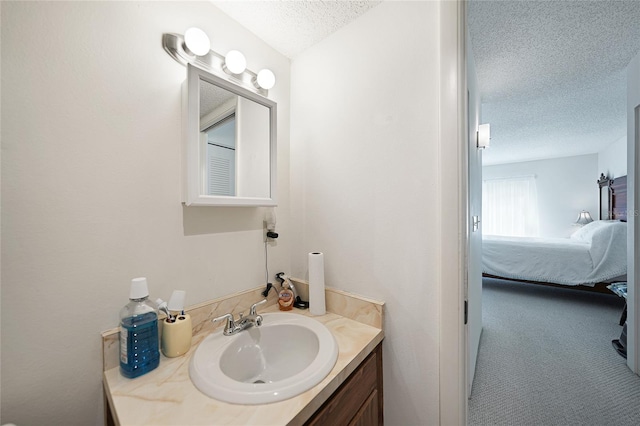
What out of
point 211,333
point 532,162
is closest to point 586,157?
point 532,162

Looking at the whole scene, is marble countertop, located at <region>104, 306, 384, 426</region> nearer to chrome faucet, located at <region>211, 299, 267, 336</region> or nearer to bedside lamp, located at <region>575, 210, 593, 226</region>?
chrome faucet, located at <region>211, 299, 267, 336</region>

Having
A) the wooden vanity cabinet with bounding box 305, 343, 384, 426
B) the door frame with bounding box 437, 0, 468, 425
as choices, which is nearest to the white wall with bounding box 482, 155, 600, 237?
the door frame with bounding box 437, 0, 468, 425

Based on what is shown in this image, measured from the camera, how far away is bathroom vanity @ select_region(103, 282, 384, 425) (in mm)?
556

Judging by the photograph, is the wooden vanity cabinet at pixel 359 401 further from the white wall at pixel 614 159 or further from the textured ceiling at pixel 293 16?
the white wall at pixel 614 159

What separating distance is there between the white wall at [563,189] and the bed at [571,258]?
3.41 feet

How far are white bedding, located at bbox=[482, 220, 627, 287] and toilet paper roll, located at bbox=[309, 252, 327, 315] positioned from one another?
3.48 m

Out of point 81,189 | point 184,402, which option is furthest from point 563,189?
point 81,189

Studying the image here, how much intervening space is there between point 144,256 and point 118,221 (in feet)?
0.45

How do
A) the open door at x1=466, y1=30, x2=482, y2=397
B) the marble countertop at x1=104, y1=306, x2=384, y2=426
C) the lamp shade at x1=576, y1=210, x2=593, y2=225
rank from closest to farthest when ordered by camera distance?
the marble countertop at x1=104, y1=306, x2=384, y2=426 → the open door at x1=466, y1=30, x2=482, y2=397 → the lamp shade at x1=576, y1=210, x2=593, y2=225

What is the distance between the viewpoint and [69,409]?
66cm

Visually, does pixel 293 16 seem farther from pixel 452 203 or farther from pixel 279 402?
pixel 279 402

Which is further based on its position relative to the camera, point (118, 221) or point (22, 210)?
point (118, 221)

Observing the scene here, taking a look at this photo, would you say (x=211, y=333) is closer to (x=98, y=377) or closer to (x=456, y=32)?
(x=98, y=377)

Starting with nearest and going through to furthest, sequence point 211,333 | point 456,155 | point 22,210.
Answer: point 22,210 → point 456,155 → point 211,333
